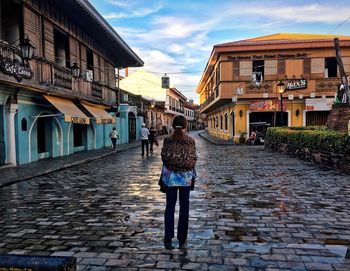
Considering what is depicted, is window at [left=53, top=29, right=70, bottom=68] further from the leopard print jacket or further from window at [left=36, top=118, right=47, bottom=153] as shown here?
the leopard print jacket

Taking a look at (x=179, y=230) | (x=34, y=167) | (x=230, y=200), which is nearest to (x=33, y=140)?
(x=34, y=167)

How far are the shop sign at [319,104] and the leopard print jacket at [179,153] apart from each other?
22685mm

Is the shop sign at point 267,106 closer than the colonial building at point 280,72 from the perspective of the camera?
No

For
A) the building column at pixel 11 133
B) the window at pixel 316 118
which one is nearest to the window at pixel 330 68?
the window at pixel 316 118

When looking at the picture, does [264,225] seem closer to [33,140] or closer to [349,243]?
[349,243]

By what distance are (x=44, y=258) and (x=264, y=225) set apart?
3.80 metres

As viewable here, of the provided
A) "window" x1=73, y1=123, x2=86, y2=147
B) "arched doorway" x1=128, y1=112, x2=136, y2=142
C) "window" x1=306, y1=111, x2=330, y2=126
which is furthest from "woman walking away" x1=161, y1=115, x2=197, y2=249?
"arched doorway" x1=128, y1=112, x2=136, y2=142

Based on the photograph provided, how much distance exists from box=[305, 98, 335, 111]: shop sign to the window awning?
1640cm

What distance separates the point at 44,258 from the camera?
6.78 feet

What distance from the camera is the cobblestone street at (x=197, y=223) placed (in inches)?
155

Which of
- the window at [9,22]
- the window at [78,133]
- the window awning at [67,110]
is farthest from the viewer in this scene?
the window at [78,133]

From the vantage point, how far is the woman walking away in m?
4.34

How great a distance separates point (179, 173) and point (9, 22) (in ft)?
37.2

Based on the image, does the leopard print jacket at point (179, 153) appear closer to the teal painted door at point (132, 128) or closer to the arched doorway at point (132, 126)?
the arched doorway at point (132, 126)
